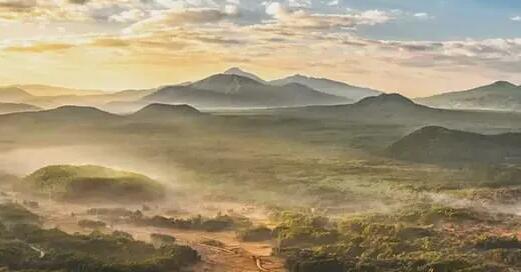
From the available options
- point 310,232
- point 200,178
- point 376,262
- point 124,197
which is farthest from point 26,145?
point 376,262

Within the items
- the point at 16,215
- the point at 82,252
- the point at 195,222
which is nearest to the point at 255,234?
the point at 195,222

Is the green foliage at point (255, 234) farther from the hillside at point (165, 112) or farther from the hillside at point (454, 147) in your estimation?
the hillside at point (165, 112)

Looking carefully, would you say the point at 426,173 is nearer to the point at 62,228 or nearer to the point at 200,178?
the point at 200,178

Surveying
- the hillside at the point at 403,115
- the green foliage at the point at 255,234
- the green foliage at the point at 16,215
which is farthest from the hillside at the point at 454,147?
the green foliage at the point at 16,215

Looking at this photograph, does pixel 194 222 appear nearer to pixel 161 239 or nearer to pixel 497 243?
pixel 161 239

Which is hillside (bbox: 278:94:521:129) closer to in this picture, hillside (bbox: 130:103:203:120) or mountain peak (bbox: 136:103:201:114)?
mountain peak (bbox: 136:103:201:114)

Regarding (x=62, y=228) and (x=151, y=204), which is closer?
(x=62, y=228)
